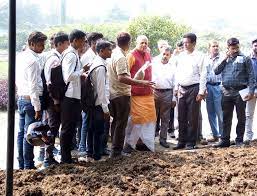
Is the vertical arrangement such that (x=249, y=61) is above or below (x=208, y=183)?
above

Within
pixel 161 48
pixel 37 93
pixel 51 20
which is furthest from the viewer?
pixel 51 20

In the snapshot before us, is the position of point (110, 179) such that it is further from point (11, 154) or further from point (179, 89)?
point (179, 89)

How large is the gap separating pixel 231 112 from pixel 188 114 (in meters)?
0.68

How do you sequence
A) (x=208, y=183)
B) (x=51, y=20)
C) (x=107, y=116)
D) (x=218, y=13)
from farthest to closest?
1. (x=218, y=13)
2. (x=51, y=20)
3. (x=107, y=116)
4. (x=208, y=183)

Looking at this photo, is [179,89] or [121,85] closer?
[121,85]

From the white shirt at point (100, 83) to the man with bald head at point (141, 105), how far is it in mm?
712

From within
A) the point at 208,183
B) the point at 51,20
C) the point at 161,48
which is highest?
the point at 51,20

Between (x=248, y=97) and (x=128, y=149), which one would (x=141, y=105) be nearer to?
(x=128, y=149)

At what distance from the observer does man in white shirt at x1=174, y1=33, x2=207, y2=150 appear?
23.3 feet

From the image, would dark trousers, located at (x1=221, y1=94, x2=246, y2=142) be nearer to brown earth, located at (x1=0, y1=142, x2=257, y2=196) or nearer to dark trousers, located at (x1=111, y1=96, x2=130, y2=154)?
brown earth, located at (x1=0, y1=142, x2=257, y2=196)

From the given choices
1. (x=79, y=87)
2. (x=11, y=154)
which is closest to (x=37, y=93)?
(x=79, y=87)

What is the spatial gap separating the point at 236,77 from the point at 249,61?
313 mm

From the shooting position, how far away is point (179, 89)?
7324 mm

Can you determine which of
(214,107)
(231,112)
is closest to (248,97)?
(231,112)
